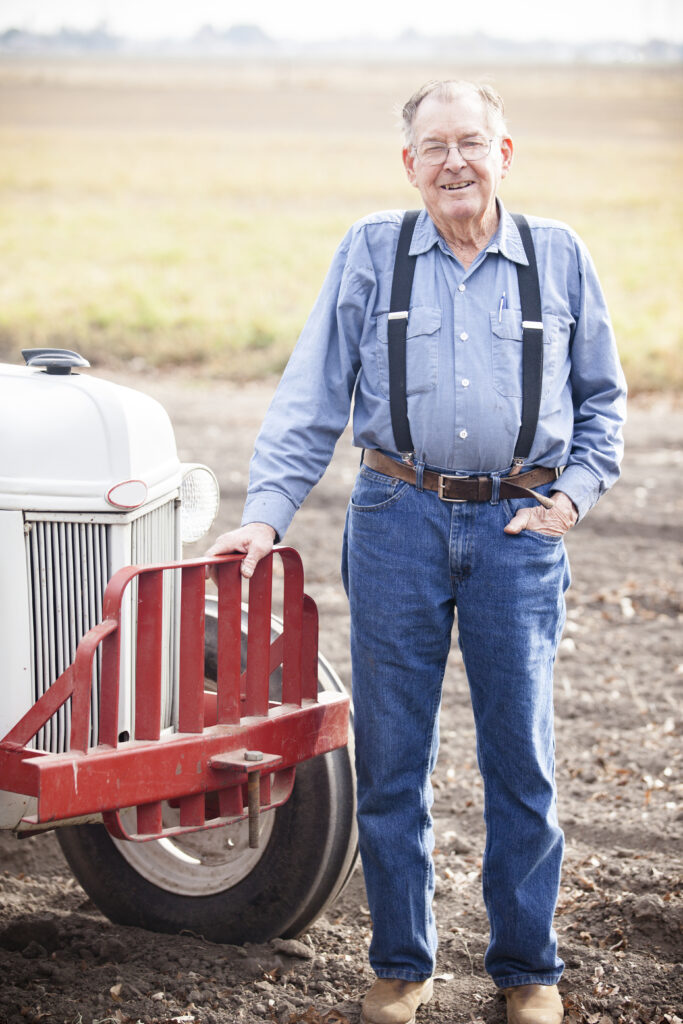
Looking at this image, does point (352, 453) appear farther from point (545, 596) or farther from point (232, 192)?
point (232, 192)

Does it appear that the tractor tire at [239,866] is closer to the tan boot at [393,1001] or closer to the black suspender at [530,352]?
the tan boot at [393,1001]

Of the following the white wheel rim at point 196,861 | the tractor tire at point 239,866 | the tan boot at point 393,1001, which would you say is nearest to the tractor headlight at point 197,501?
the tractor tire at point 239,866

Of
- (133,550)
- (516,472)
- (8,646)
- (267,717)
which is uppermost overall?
(516,472)

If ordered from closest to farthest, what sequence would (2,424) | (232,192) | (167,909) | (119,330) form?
(2,424) → (167,909) → (119,330) → (232,192)

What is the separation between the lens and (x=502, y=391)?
2.48 metres

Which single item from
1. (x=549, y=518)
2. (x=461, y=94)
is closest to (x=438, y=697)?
(x=549, y=518)

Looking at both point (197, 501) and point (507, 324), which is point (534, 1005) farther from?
point (507, 324)

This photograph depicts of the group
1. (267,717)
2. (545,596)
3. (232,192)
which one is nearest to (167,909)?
(267,717)

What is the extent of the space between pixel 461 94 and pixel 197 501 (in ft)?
3.94

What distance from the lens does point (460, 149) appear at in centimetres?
251

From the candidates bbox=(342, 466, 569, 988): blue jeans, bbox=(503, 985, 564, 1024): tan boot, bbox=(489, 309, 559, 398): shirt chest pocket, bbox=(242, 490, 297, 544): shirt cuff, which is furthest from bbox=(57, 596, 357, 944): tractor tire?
bbox=(489, 309, 559, 398): shirt chest pocket

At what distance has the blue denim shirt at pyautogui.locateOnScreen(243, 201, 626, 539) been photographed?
248cm

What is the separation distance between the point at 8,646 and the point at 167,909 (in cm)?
98

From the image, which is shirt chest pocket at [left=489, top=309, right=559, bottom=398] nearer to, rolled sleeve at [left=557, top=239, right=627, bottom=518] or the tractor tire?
rolled sleeve at [left=557, top=239, right=627, bottom=518]
